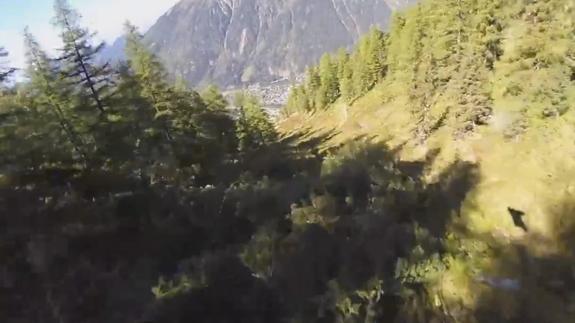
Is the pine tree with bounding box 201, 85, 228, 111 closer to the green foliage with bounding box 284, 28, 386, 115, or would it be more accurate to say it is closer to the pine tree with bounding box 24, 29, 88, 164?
the pine tree with bounding box 24, 29, 88, 164

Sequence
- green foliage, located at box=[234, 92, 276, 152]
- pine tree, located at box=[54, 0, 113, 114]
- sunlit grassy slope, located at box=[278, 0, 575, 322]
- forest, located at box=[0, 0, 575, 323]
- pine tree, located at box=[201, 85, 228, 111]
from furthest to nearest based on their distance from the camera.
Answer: green foliage, located at box=[234, 92, 276, 152], pine tree, located at box=[201, 85, 228, 111], pine tree, located at box=[54, 0, 113, 114], sunlit grassy slope, located at box=[278, 0, 575, 322], forest, located at box=[0, 0, 575, 323]

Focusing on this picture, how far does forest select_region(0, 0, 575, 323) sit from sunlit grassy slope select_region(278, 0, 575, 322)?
0.08 metres

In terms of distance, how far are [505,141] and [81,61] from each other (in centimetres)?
2496

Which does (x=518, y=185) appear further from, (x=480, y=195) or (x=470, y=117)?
(x=470, y=117)

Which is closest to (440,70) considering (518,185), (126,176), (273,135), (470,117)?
(470,117)

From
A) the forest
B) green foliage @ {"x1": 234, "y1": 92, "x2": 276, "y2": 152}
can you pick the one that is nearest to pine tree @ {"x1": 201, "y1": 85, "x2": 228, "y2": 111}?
green foliage @ {"x1": 234, "y1": 92, "x2": 276, "y2": 152}

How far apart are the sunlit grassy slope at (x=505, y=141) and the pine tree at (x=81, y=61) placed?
19281 millimetres

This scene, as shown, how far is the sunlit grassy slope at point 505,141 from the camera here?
42.7 ft

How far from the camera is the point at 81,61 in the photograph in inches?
967

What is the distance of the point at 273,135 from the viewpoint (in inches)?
2505

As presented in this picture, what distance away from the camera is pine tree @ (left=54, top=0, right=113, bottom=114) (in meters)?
23.4

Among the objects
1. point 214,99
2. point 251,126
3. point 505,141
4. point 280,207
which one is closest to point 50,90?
point 280,207

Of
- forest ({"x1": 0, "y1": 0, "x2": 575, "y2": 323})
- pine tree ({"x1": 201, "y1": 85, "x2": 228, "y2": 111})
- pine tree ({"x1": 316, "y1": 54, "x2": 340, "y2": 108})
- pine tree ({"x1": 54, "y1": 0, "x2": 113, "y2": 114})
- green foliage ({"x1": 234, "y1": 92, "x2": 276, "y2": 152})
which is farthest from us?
pine tree ({"x1": 316, "y1": 54, "x2": 340, "y2": 108})

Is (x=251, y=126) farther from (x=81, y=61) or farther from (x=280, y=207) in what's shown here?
(x=280, y=207)
